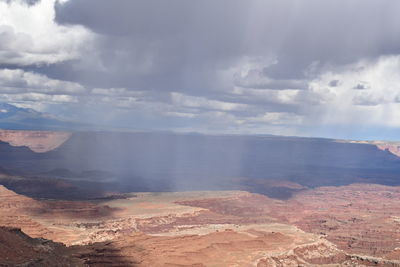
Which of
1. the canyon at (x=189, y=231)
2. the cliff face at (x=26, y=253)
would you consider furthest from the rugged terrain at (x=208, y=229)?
the cliff face at (x=26, y=253)

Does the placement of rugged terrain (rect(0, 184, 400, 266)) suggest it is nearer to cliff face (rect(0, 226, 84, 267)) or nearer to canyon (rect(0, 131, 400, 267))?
canyon (rect(0, 131, 400, 267))

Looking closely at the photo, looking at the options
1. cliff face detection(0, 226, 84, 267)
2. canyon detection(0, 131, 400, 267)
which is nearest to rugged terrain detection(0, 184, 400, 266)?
canyon detection(0, 131, 400, 267)

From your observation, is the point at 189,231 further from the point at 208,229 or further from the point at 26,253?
the point at 26,253

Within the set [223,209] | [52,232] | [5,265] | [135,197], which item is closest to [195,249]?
[52,232]

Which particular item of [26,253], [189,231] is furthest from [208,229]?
[26,253]

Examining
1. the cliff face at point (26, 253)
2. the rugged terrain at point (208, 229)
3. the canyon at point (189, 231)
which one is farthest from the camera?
the rugged terrain at point (208, 229)

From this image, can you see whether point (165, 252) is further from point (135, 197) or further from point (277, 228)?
point (135, 197)

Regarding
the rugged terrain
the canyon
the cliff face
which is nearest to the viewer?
the cliff face

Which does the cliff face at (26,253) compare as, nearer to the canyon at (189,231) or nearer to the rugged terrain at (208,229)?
the canyon at (189,231)

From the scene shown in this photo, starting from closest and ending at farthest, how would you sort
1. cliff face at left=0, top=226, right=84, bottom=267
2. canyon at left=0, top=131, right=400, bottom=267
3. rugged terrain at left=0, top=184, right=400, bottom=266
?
1. cliff face at left=0, top=226, right=84, bottom=267
2. canyon at left=0, top=131, right=400, bottom=267
3. rugged terrain at left=0, top=184, right=400, bottom=266

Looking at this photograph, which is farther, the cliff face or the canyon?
the canyon

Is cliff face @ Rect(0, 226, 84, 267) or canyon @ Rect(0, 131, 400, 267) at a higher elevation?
cliff face @ Rect(0, 226, 84, 267)
